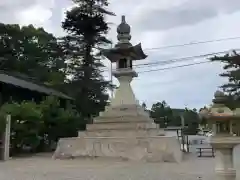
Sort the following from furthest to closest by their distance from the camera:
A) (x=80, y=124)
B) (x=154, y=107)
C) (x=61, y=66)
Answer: (x=154, y=107), (x=61, y=66), (x=80, y=124)

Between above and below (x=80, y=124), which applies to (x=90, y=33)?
above

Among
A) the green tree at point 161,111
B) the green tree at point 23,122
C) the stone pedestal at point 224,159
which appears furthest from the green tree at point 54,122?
the green tree at point 161,111

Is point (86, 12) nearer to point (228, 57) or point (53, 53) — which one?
point (53, 53)

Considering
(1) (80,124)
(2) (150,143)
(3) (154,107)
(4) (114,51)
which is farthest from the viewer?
(3) (154,107)

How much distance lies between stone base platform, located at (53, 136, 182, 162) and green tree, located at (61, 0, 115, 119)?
11.6 meters

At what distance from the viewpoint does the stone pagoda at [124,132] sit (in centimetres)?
1577

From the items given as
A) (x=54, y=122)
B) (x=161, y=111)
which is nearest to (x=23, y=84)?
(x=54, y=122)

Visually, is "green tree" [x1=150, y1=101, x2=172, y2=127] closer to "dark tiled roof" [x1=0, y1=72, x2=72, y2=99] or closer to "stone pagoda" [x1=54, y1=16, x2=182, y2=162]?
"dark tiled roof" [x1=0, y1=72, x2=72, y2=99]

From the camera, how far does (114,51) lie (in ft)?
66.4

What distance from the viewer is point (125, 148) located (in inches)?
639

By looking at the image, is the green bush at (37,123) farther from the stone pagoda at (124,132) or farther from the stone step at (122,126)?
the stone step at (122,126)

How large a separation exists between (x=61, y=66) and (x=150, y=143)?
62.2ft

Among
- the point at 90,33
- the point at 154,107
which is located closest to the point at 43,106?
the point at 90,33

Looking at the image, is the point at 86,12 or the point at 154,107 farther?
the point at 154,107
